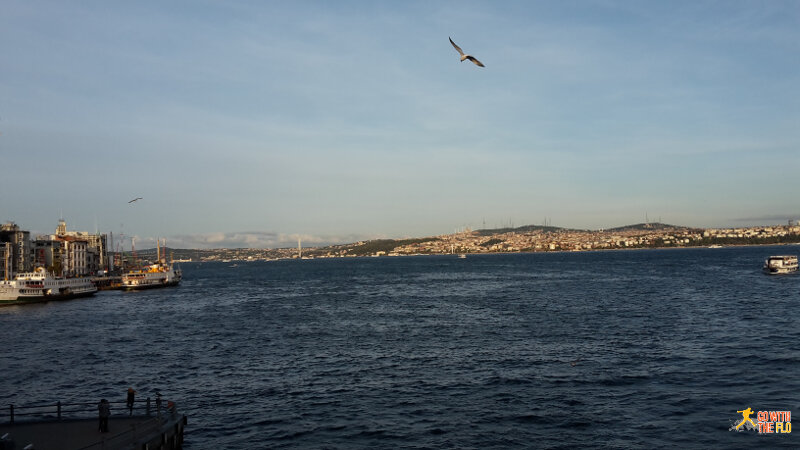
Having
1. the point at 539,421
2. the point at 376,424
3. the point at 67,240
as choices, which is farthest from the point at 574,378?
the point at 67,240

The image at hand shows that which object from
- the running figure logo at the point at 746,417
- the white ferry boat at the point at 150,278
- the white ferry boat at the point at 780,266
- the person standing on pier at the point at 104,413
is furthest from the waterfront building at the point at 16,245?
the white ferry boat at the point at 780,266

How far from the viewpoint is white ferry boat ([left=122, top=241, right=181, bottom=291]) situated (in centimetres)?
14750

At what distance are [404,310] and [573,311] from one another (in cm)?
2360

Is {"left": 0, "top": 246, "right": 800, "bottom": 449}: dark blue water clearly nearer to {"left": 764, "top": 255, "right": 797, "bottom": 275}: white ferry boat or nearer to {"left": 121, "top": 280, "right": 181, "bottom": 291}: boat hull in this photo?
{"left": 764, "top": 255, "right": 797, "bottom": 275}: white ferry boat

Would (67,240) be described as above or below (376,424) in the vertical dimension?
above

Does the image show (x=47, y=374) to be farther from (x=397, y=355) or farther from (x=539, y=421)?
(x=539, y=421)

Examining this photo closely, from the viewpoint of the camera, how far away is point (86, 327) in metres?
72.9

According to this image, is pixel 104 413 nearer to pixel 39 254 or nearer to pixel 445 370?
pixel 445 370

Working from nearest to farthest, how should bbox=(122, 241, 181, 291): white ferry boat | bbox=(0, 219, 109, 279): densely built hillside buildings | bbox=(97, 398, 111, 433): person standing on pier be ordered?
1. bbox=(97, 398, 111, 433): person standing on pier
2. bbox=(122, 241, 181, 291): white ferry boat
3. bbox=(0, 219, 109, 279): densely built hillside buildings

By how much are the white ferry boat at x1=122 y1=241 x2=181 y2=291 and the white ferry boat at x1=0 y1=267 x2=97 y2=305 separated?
18503mm

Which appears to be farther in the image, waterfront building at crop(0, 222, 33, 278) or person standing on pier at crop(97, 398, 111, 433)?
waterfront building at crop(0, 222, 33, 278)

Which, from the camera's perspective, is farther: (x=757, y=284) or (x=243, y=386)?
(x=757, y=284)

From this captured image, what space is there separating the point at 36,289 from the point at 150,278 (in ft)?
124

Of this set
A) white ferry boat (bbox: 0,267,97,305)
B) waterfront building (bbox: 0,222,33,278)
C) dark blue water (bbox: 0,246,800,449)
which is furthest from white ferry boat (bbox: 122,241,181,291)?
dark blue water (bbox: 0,246,800,449)
